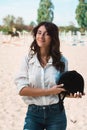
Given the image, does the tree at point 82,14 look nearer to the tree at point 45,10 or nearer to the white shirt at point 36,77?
the tree at point 45,10

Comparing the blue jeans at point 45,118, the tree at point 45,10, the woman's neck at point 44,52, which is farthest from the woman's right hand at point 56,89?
the tree at point 45,10

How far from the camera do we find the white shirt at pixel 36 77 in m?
3.54

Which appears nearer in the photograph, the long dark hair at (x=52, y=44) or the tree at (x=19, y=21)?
the long dark hair at (x=52, y=44)

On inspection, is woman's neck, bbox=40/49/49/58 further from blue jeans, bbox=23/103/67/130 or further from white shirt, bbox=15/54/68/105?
blue jeans, bbox=23/103/67/130

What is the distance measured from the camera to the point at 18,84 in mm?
3576

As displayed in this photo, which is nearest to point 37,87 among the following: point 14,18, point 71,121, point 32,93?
point 32,93

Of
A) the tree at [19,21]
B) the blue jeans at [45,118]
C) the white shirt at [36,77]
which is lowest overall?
the tree at [19,21]

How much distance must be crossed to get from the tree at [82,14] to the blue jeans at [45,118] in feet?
206

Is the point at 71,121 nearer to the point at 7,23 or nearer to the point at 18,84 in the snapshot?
the point at 18,84

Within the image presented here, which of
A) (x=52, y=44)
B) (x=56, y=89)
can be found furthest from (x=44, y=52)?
Result: (x=56, y=89)

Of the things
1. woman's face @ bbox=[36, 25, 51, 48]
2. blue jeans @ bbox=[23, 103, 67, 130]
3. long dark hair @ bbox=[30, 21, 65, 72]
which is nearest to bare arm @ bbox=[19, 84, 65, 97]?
blue jeans @ bbox=[23, 103, 67, 130]

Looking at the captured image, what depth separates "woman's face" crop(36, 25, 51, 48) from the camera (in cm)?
360

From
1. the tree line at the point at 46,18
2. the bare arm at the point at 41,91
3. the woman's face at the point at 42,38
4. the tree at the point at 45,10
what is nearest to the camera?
the bare arm at the point at 41,91

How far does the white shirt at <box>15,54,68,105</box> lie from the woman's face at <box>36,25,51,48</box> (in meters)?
0.12
